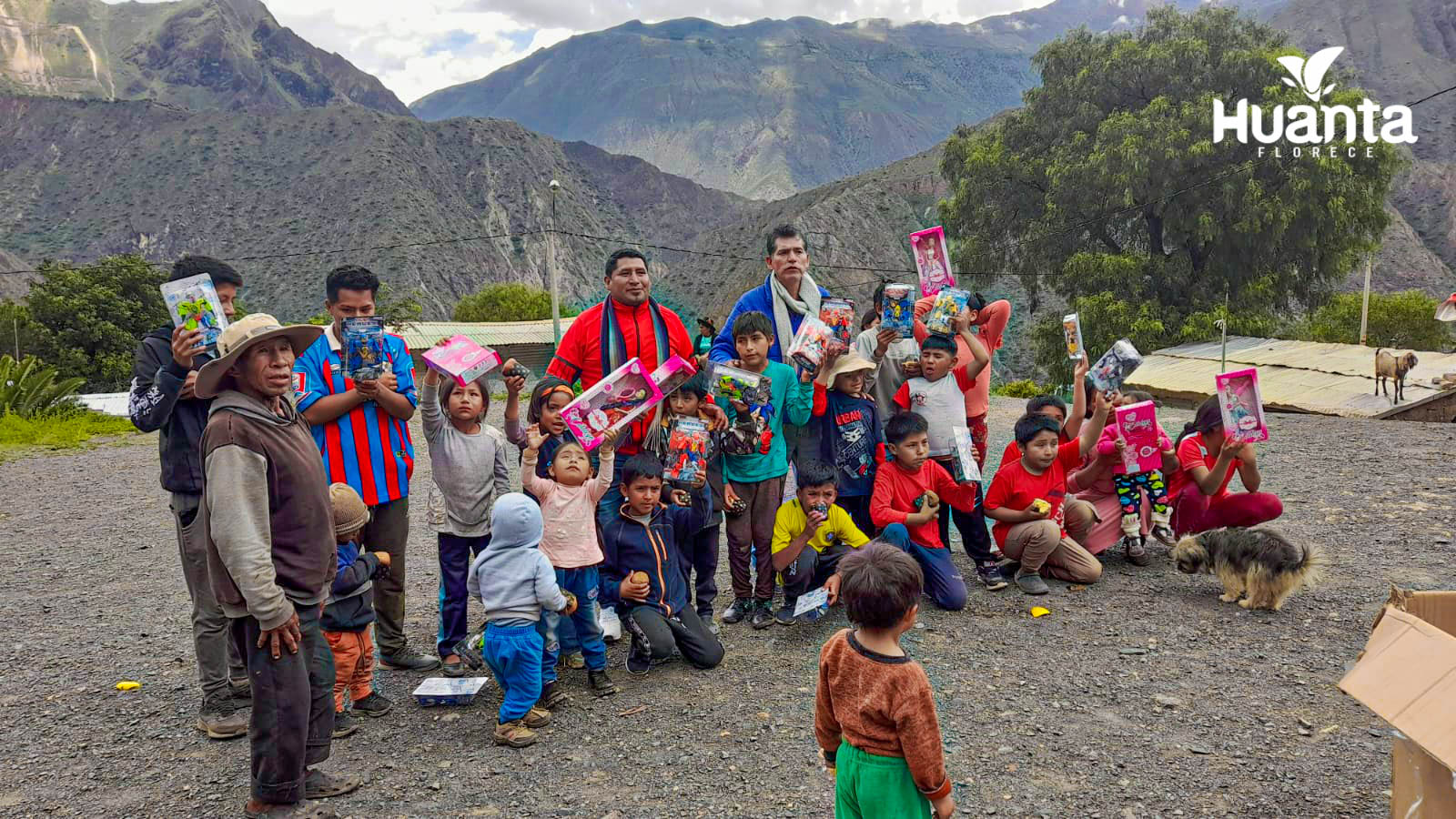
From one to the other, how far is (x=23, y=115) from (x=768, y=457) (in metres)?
108

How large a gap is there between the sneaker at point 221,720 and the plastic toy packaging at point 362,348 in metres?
1.58

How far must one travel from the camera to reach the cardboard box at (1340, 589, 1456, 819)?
2057 millimetres

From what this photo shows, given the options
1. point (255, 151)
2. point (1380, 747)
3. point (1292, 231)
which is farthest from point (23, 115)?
point (1380, 747)

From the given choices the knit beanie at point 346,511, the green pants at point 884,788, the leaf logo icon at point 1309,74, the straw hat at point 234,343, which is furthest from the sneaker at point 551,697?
the leaf logo icon at point 1309,74

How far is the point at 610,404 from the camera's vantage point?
4.23 metres

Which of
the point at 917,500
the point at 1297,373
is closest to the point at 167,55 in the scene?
the point at 1297,373

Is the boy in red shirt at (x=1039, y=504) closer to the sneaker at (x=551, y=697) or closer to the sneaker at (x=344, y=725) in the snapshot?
the sneaker at (x=551, y=697)

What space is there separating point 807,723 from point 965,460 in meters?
1.98

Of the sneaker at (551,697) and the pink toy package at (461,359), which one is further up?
the pink toy package at (461,359)

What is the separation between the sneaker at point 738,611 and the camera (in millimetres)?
5078

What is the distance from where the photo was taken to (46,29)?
124 metres

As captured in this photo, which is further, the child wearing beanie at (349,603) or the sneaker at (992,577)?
the sneaker at (992,577)

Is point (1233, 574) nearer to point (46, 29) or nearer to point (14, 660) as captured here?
point (14, 660)

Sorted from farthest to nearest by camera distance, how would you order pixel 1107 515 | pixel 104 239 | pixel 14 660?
pixel 104 239 → pixel 1107 515 → pixel 14 660
